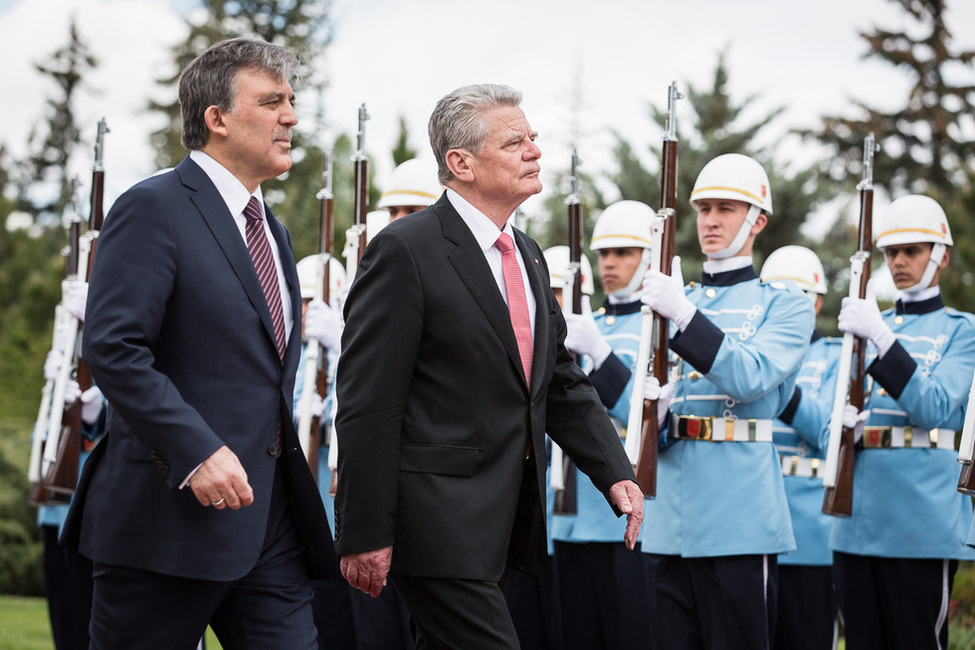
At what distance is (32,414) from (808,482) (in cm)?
1120

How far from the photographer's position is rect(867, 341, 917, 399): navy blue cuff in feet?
19.7

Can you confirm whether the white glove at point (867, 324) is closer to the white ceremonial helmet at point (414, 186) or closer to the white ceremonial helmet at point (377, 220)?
the white ceremonial helmet at point (414, 186)

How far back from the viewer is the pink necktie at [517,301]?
3.84 metres

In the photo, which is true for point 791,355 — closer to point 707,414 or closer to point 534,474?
point 707,414

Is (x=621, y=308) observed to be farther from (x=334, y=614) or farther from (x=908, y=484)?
(x=334, y=614)

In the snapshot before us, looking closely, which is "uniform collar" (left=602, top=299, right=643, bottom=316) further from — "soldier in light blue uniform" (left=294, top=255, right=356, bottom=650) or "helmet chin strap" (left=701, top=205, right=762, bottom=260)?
"soldier in light blue uniform" (left=294, top=255, right=356, bottom=650)

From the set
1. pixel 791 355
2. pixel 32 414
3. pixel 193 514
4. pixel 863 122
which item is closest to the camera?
pixel 193 514

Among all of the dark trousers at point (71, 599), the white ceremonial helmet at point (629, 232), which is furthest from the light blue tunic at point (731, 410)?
the dark trousers at point (71, 599)

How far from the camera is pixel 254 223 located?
3.90 metres

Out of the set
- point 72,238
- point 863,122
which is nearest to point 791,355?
point 72,238

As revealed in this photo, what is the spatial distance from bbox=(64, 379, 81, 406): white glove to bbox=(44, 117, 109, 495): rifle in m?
0.02

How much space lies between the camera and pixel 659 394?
18.7 feet

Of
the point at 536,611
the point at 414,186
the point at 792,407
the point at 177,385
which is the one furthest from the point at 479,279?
the point at 536,611

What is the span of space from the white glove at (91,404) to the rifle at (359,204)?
67.6 inches
